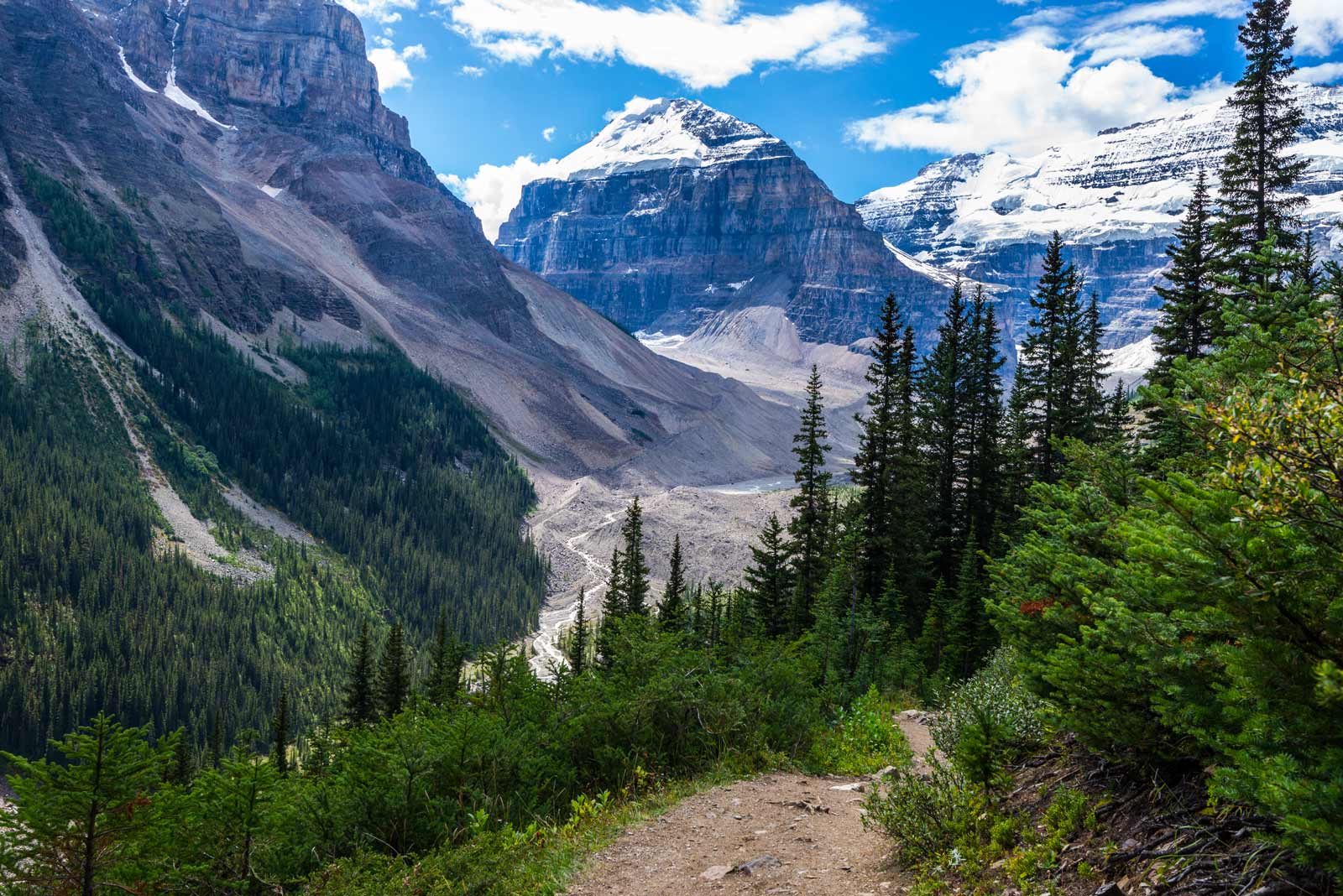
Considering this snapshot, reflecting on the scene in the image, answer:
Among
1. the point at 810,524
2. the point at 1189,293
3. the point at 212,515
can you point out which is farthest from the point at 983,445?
the point at 212,515

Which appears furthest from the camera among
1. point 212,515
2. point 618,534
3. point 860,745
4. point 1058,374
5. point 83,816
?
point 618,534

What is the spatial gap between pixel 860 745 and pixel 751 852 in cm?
687

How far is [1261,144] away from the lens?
27.3 meters

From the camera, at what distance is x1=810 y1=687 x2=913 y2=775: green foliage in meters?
13.9

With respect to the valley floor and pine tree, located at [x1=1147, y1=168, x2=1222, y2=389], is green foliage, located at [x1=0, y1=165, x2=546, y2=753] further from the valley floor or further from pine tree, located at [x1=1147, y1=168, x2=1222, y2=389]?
pine tree, located at [x1=1147, y1=168, x2=1222, y2=389]

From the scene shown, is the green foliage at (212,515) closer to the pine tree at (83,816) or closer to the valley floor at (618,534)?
the valley floor at (618,534)

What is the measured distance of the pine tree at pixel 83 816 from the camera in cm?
870

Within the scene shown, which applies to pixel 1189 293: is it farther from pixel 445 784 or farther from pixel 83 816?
pixel 83 816

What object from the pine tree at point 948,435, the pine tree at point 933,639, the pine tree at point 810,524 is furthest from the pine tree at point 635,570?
the pine tree at point 933,639

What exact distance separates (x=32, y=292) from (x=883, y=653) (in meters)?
155

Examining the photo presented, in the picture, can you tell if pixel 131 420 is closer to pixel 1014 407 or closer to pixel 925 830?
pixel 1014 407

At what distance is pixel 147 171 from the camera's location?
17375cm

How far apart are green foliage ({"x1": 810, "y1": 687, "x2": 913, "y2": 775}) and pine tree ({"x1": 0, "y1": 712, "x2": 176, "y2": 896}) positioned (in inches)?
388

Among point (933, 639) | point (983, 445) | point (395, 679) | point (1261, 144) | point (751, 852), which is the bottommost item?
point (395, 679)
